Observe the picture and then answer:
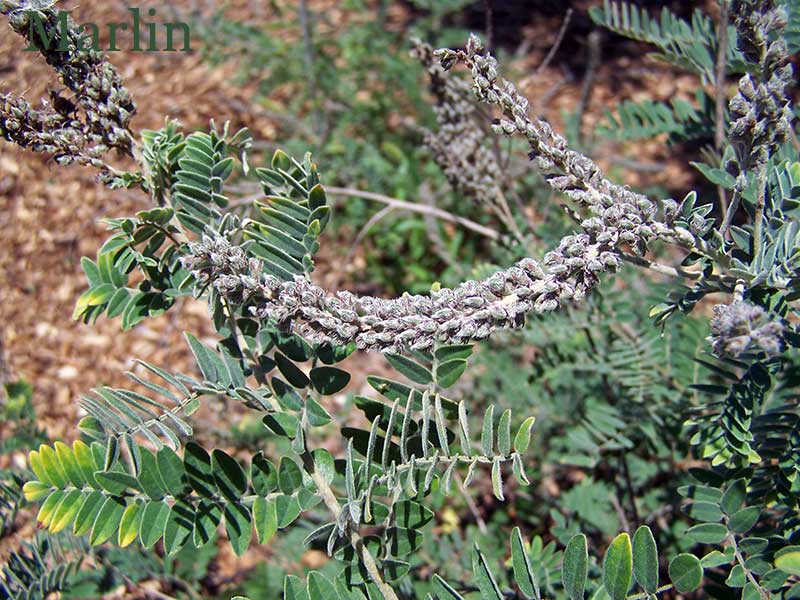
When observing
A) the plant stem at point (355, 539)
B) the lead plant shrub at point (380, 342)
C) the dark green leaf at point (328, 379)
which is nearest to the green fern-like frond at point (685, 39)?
the lead plant shrub at point (380, 342)

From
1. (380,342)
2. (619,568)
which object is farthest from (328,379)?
(619,568)

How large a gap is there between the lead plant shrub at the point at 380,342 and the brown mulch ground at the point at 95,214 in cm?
190

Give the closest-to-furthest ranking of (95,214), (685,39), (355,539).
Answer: (355,539) → (685,39) → (95,214)

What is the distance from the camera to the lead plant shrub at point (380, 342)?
3.21ft

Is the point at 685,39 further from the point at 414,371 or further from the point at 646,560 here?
the point at 646,560

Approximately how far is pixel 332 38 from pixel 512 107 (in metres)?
3.87

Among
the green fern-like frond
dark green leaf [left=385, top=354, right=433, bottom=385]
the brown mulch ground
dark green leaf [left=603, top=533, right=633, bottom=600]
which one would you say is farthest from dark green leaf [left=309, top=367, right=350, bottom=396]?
the brown mulch ground

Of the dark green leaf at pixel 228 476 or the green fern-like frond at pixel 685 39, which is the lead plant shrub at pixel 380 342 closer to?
the dark green leaf at pixel 228 476

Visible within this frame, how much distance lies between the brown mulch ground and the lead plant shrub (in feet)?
6.24

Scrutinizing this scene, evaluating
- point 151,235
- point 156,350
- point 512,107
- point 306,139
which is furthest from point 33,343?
point 512,107

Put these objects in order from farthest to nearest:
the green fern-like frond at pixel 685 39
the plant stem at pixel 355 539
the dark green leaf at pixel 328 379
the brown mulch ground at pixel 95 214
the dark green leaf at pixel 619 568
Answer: the brown mulch ground at pixel 95 214 → the green fern-like frond at pixel 685 39 → the dark green leaf at pixel 328 379 → the plant stem at pixel 355 539 → the dark green leaf at pixel 619 568

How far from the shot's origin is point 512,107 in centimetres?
104

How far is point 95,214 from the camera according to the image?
4066mm

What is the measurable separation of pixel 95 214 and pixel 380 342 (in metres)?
3.55
